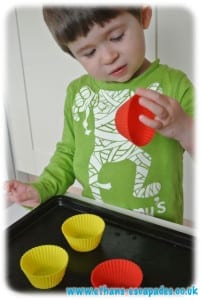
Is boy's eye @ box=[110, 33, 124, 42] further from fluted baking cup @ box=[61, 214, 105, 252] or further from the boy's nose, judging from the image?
fluted baking cup @ box=[61, 214, 105, 252]

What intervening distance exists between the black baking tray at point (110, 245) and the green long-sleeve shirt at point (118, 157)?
92 mm

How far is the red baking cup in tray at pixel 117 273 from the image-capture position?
1.49 feet

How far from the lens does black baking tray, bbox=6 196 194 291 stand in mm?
458

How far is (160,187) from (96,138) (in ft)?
0.44

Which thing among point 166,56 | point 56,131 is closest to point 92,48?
point 166,56

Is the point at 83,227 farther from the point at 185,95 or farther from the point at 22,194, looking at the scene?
the point at 185,95

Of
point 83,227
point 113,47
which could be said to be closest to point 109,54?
point 113,47

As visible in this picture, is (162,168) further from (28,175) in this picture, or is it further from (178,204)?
(28,175)

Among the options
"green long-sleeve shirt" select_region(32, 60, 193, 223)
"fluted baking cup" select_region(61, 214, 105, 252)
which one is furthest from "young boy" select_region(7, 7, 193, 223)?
"fluted baking cup" select_region(61, 214, 105, 252)

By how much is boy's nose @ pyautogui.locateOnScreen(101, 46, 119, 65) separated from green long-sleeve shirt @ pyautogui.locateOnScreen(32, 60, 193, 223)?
0.34 feet

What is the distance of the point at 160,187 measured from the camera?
2.19 ft

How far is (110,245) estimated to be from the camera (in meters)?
0.51

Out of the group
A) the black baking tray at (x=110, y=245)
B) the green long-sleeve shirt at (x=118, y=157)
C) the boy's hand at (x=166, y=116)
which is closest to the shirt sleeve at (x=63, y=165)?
the green long-sleeve shirt at (x=118, y=157)

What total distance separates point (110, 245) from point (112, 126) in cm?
24
